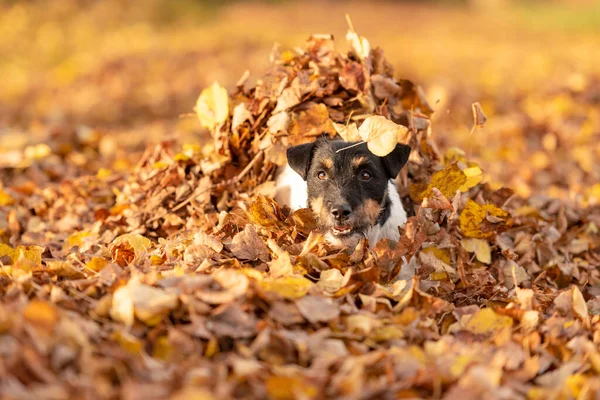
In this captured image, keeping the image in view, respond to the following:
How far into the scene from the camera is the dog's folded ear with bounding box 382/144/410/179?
491 centimetres

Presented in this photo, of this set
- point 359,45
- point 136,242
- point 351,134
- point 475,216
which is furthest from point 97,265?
point 359,45

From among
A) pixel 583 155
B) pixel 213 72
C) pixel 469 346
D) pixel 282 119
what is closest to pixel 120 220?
pixel 282 119

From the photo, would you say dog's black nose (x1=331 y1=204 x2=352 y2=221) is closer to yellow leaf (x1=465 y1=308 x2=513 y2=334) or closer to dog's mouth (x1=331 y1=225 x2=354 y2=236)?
dog's mouth (x1=331 y1=225 x2=354 y2=236)

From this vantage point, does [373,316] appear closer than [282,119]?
Yes

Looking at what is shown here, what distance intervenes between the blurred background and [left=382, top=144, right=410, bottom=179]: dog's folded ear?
2.41 meters

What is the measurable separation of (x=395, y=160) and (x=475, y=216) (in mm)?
786

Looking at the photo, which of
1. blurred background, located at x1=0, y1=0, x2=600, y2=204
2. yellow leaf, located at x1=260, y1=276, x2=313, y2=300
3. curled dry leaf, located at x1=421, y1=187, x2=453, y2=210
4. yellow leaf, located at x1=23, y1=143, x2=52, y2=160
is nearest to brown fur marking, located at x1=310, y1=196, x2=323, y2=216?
curled dry leaf, located at x1=421, y1=187, x2=453, y2=210

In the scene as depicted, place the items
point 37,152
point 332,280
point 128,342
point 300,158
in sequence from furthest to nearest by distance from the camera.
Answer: point 37,152, point 300,158, point 332,280, point 128,342

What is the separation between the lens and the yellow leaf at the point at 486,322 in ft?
12.4

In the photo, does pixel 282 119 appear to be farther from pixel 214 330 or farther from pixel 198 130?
pixel 198 130

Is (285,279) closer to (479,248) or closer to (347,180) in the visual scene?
(347,180)

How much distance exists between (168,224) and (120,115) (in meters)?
7.30

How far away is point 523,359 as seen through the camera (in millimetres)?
3482

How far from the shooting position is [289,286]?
147 inches
